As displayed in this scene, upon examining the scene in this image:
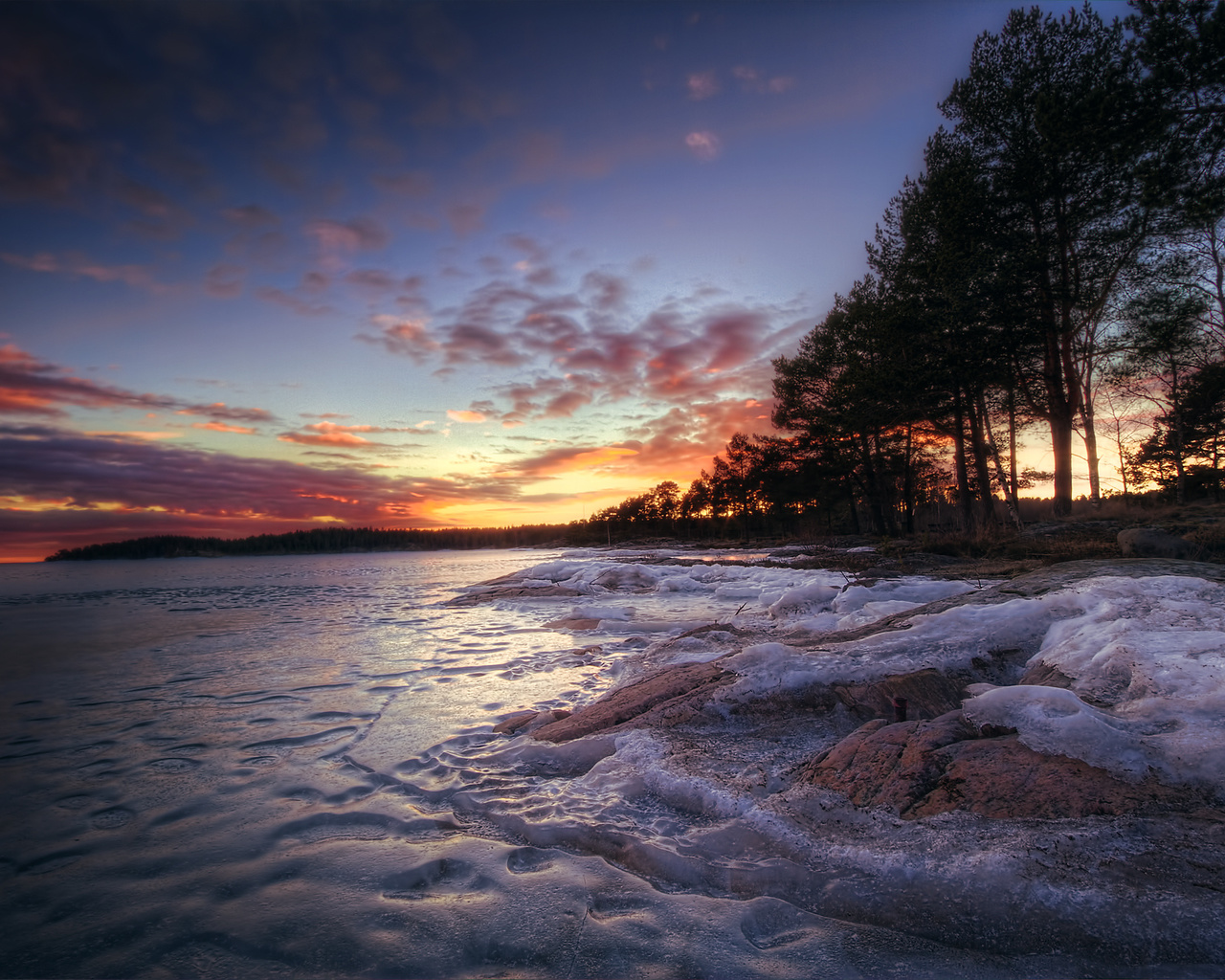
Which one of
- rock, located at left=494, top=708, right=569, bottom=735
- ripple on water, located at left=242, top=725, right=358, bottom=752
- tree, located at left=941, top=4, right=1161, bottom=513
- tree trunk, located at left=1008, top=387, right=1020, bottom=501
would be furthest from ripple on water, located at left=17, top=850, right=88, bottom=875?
tree trunk, located at left=1008, top=387, right=1020, bottom=501

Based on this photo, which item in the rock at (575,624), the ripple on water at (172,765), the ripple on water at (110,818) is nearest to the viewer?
the ripple on water at (110,818)

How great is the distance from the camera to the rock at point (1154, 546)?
7785 mm

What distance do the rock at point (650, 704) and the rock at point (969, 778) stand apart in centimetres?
112

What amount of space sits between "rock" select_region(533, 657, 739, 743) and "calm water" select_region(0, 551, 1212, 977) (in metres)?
0.29

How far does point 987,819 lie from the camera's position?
2182mm

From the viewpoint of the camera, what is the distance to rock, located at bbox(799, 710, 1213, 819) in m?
2.14

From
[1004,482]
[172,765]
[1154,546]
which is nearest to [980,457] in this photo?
[1004,482]

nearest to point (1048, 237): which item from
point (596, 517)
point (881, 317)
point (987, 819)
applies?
point (881, 317)

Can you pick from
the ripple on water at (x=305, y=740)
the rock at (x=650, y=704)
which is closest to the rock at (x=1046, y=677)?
the rock at (x=650, y=704)

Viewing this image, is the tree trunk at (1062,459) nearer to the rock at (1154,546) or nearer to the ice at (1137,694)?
the rock at (1154,546)

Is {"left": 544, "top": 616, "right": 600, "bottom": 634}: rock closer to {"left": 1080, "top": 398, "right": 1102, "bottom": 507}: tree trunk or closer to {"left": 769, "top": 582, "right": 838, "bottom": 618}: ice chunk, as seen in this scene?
{"left": 769, "top": 582, "right": 838, "bottom": 618}: ice chunk

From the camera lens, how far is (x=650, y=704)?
13.4 feet

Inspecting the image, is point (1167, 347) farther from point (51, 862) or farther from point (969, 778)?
point (51, 862)

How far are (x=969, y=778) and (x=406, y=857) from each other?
2651 millimetres
